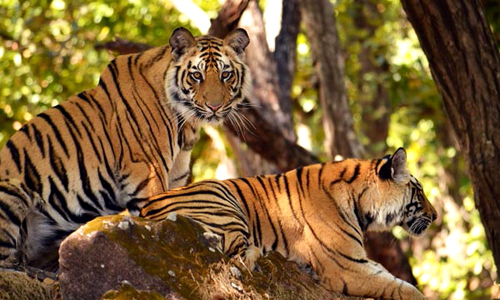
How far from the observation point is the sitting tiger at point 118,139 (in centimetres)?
698

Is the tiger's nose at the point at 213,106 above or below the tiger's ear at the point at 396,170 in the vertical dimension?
above

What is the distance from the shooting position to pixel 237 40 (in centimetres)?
754

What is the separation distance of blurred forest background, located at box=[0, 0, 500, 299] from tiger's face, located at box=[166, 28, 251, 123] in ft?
9.77

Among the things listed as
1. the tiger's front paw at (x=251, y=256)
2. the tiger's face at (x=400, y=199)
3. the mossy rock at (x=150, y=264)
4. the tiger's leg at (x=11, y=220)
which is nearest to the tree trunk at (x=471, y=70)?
the tiger's face at (x=400, y=199)

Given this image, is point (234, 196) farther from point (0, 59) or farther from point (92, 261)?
point (0, 59)

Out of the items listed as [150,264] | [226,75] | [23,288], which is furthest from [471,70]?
[23,288]

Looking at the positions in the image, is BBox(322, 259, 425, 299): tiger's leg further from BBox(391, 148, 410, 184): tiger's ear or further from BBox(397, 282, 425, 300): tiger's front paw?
BBox(391, 148, 410, 184): tiger's ear

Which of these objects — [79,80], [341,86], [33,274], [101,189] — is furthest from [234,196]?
[79,80]

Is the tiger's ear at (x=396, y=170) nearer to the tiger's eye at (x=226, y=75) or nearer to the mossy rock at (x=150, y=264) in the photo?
the tiger's eye at (x=226, y=75)

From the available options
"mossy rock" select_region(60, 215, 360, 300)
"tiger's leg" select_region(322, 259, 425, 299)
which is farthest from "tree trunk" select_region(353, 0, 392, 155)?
"mossy rock" select_region(60, 215, 360, 300)

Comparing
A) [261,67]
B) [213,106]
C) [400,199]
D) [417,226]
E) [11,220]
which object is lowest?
[11,220]

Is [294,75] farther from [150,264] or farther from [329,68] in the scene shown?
[150,264]

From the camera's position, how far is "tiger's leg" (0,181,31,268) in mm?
6559

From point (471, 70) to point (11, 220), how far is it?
12.5 ft
